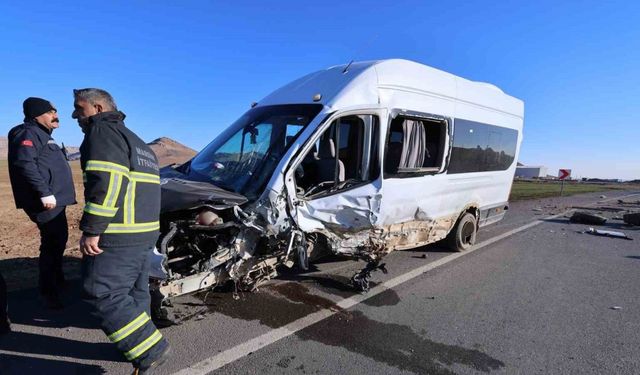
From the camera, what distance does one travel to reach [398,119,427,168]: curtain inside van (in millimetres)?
5410

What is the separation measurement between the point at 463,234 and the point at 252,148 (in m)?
4.32

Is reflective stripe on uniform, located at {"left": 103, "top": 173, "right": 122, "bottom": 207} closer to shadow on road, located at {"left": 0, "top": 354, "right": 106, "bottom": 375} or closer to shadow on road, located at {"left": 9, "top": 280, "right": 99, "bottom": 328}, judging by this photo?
shadow on road, located at {"left": 0, "top": 354, "right": 106, "bottom": 375}

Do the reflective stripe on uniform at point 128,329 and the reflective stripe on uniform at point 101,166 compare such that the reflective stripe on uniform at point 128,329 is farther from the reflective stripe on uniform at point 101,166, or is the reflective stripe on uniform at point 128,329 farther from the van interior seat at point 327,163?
the van interior seat at point 327,163

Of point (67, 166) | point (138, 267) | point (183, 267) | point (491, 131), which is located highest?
point (491, 131)

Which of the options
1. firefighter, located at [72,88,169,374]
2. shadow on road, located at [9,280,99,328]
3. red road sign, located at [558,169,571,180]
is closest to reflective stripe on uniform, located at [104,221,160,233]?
firefighter, located at [72,88,169,374]

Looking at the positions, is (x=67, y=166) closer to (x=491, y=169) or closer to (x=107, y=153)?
(x=107, y=153)

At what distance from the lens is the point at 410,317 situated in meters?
4.11

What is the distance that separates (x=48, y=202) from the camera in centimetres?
376

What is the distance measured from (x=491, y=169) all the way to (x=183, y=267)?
5.99m

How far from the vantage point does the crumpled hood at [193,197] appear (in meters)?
3.74

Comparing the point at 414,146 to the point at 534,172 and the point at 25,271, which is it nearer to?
the point at 25,271

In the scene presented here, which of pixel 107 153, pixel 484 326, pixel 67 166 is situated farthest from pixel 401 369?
pixel 67 166

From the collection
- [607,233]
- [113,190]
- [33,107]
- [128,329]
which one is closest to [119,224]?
[113,190]

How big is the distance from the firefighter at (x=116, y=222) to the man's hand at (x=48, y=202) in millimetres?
1489
